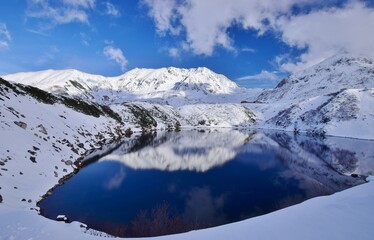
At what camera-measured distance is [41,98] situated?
65438mm

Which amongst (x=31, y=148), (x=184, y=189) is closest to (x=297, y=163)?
(x=184, y=189)

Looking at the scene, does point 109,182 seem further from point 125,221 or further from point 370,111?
point 370,111

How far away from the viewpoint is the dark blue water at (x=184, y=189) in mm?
22797

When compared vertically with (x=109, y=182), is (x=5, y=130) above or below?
above

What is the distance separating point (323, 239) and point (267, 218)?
4609 millimetres

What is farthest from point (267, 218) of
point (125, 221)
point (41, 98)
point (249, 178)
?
point (41, 98)

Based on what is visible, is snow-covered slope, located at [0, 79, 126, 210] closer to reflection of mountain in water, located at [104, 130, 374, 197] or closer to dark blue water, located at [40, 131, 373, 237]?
dark blue water, located at [40, 131, 373, 237]

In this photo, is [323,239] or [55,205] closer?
[323,239]

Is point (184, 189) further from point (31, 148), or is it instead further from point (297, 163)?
point (297, 163)

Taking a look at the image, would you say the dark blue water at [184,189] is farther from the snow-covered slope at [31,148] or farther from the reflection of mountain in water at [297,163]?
the snow-covered slope at [31,148]

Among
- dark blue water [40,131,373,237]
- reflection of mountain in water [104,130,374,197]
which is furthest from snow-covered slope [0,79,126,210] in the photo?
reflection of mountain in water [104,130,374,197]

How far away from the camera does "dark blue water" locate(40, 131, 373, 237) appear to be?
2280 centimetres

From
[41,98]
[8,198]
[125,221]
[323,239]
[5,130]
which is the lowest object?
[125,221]

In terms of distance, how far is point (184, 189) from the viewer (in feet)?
105
